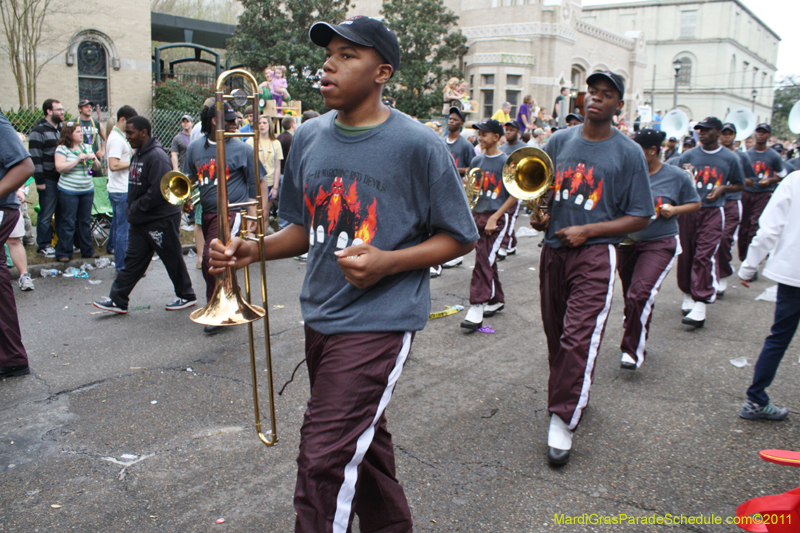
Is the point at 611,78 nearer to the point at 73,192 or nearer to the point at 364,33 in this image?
the point at 364,33

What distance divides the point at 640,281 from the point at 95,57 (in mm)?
20815

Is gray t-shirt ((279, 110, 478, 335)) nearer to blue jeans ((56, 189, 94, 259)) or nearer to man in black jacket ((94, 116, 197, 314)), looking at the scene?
man in black jacket ((94, 116, 197, 314))

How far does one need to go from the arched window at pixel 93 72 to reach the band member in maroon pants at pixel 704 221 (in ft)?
62.2

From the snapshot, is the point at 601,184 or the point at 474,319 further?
the point at 474,319

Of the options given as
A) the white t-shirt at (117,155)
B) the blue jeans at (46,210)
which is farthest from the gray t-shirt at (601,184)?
the blue jeans at (46,210)

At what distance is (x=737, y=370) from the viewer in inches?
220

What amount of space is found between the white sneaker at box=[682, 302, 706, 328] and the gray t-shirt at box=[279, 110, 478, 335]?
520 centimetres

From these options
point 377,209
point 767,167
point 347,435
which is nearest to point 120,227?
point 377,209

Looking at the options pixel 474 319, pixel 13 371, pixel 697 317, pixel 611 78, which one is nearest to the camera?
pixel 611 78

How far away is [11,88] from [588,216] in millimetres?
20930

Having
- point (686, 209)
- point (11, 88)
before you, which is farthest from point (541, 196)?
point (11, 88)

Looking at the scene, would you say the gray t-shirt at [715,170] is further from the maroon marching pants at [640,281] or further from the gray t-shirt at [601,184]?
the gray t-shirt at [601,184]

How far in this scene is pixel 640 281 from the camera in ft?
18.3

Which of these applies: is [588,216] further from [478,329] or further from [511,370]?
[478,329]
